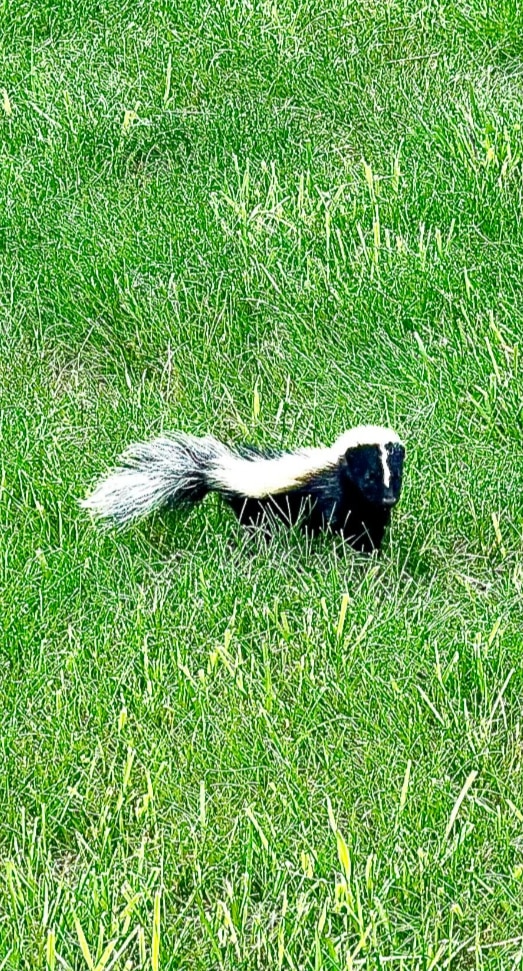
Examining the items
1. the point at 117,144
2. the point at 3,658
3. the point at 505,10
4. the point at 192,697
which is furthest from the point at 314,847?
the point at 505,10

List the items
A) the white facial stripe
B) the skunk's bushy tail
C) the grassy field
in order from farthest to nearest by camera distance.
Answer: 1. the skunk's bushy tail
2. the white facial stripe
3. the grassy field

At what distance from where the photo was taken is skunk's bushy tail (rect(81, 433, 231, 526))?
421 cm

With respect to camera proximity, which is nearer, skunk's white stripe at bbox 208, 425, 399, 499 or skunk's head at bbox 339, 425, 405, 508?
skunk's head at bbox 339, 425, 405, 508

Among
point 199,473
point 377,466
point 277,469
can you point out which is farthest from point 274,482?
point 377,466

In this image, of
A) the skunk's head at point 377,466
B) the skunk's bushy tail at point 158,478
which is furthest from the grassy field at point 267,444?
the skunk's head at point 377,466

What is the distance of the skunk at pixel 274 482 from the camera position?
4.16 meters

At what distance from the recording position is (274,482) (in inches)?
169

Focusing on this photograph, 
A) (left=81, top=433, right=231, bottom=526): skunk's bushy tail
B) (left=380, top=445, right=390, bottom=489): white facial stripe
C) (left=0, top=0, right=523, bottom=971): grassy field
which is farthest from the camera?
(left=81, top=433, right=231, bottom=526): skunk's bushy tail

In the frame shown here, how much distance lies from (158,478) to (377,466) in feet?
2.07

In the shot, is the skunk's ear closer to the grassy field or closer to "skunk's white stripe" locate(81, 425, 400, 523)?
"skunk's white stripe" locate(81, 425, 400, 523)

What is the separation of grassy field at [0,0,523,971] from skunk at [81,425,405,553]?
0.32 feet

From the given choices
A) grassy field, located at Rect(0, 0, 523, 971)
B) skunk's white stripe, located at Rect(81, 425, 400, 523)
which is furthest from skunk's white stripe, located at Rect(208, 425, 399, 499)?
grassy field, located at Rect(0, 0, 523, 971)

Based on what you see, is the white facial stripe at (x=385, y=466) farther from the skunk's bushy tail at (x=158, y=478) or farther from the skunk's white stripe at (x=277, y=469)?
the skunk's bushy tail at (x=158, y=478)

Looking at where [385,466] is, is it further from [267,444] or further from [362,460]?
[267,444]
